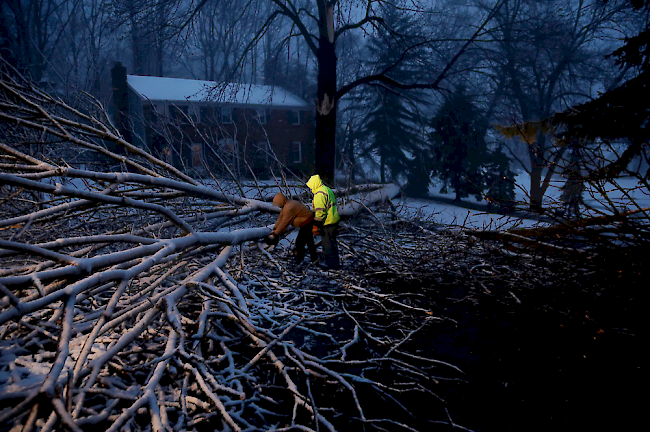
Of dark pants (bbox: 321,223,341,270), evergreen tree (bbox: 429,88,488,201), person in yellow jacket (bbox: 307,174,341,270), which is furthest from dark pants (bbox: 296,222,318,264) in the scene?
evergreen tree (bbox: 429,88,488,201)

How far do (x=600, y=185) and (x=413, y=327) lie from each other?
2360 mm

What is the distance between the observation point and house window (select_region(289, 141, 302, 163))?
93.5 ft

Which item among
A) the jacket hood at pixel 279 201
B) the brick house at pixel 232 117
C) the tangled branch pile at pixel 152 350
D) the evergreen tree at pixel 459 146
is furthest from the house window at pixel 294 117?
→ the tangled branch pile at pixel 152 350

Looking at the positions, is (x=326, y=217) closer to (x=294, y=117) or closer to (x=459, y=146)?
(x=459, y=146)

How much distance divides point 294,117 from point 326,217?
955 inches

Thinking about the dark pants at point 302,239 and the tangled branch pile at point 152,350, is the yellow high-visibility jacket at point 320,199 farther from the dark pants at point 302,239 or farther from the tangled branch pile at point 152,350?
the tangled branch pile at point 152,350

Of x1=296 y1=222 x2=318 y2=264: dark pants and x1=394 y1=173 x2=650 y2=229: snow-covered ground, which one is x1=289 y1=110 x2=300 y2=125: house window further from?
x1=296 y1=222 x2=318 y2=264: dark pants

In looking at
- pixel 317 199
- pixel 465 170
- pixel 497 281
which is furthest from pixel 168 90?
pixel 497 281

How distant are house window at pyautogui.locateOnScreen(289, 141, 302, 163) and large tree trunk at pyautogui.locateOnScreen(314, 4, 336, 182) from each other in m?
19.5

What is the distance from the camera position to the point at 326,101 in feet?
29.6

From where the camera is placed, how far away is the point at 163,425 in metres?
2.48

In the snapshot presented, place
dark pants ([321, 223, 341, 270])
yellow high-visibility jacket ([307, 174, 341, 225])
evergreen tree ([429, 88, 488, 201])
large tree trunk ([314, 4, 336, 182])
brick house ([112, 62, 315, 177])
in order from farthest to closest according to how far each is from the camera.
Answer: brick house ([112, 62, 315, 177])
evergreen tree ([429, 88, 488, 201])
large tree trunk ([314, 4, 336, 182])
dark pants ([321, 223, 341, 270])
yellow high-visibility jacket ([307, 174, 341, 225])

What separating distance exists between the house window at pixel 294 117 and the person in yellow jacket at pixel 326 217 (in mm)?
23620

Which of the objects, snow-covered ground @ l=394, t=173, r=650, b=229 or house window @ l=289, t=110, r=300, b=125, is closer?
snow-covered ground @ l=394, t=173, r=650, b=229
